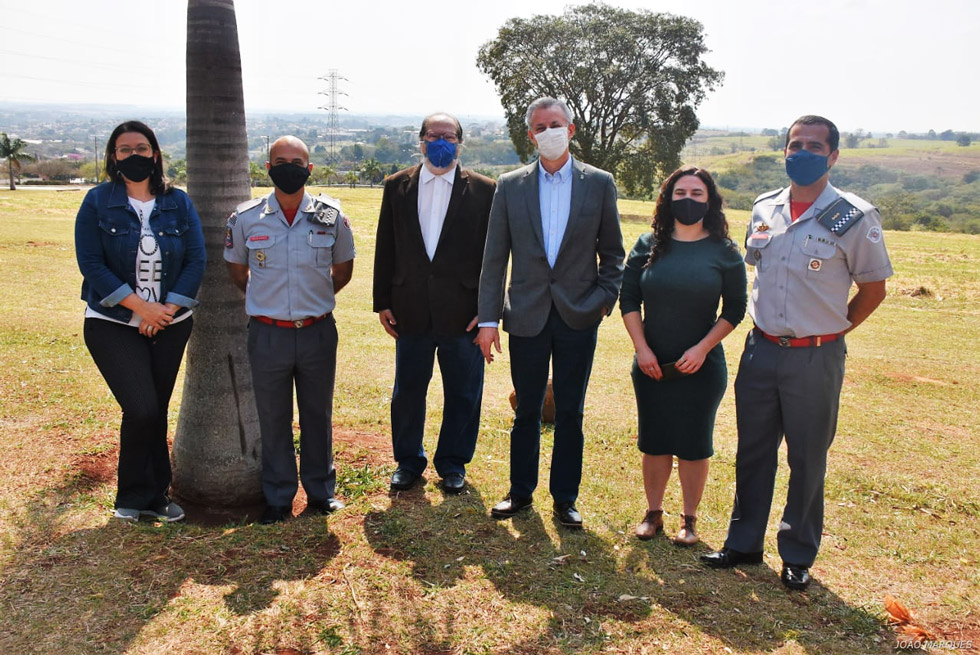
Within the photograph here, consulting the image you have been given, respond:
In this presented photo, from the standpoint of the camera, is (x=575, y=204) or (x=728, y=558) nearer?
(x=728, y=558)

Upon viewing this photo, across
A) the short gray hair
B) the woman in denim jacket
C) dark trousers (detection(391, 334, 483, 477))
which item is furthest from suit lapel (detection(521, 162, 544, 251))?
the woman in denim jacket

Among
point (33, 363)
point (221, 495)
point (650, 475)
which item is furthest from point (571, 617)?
point (33, 363)

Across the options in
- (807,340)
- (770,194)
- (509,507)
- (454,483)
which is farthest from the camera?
(454,483)

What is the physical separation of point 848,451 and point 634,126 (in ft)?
122

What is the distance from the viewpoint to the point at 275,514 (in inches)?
201

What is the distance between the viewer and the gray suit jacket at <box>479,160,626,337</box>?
4848mm

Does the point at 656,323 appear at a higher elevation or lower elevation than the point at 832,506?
higher

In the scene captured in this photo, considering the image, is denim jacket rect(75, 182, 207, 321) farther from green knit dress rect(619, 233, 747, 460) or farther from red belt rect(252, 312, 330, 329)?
green knit dress rect(619, 233, 747, 460)

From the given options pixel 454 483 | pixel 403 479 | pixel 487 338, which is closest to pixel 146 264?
pixel 487 338

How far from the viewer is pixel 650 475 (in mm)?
5000

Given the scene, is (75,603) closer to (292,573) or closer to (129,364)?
(292,573)

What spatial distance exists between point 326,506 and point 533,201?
247 centimetres

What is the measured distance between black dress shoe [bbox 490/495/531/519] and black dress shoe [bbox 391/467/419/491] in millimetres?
687

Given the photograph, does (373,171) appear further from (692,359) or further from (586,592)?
(586,592)
